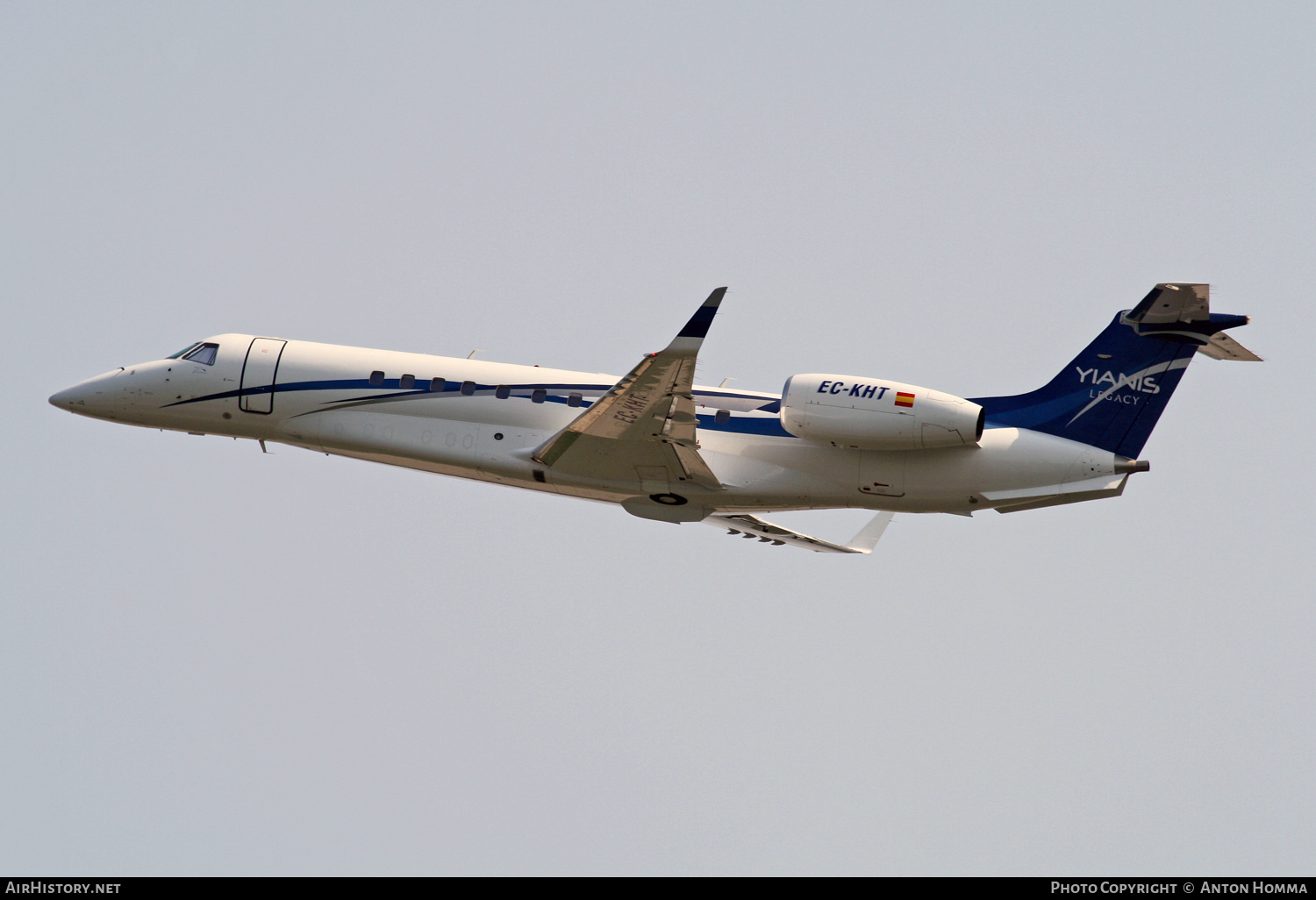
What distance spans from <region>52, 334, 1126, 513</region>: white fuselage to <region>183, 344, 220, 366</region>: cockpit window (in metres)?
0.12

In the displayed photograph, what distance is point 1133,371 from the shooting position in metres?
23.0

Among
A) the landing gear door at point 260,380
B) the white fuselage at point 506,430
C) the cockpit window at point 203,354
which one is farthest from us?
the cockpit window at point 203,354

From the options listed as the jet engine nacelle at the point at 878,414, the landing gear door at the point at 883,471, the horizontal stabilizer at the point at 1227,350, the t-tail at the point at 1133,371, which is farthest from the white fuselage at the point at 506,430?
the horizontal stabilizer at the point at 1227,350

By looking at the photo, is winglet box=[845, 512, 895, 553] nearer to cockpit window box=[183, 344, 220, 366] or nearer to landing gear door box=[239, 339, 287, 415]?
landing gear door box=[239, 339, 287, 415]

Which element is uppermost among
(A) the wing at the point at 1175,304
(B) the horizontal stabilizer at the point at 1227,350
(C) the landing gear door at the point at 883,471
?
(A) the wing at the point at 1175,304

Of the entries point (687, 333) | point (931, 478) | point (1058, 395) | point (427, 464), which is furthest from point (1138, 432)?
point (427, 464)

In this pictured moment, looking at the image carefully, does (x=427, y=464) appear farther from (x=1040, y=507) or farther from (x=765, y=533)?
(x=1040, y=507)

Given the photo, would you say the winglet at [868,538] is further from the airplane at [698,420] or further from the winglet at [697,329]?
the winglet at [697,329]

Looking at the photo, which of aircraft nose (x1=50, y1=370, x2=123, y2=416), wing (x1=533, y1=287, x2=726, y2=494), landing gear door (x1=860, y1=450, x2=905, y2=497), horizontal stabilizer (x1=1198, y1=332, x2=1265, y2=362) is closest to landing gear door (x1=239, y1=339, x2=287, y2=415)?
aircraft nose (x1=50, y1=370, x2=123, y2=416)

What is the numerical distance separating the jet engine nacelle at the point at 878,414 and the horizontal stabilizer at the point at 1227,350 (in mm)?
3709

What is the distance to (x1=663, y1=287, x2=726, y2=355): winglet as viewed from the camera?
2045 centimetres

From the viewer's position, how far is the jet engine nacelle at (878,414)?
22.0 meters

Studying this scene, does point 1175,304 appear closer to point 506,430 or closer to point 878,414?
point 878,414

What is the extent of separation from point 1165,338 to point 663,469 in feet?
26.7
